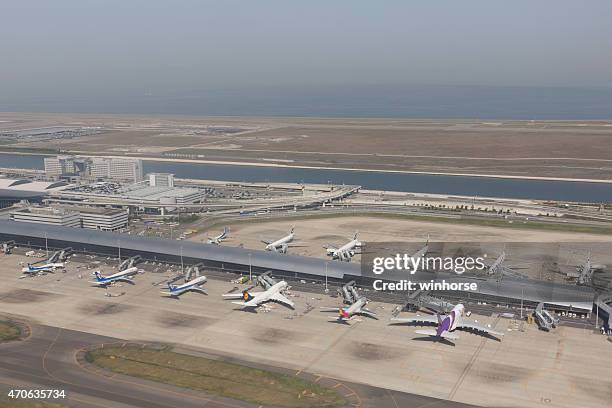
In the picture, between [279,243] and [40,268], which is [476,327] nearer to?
[279,243]

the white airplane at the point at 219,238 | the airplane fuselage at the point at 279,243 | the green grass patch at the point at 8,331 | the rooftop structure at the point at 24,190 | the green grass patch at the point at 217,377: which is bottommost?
the green grass patch at the point at 8,331

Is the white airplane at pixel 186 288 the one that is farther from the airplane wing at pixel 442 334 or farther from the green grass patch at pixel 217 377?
the airplane wing at pixel 442 334

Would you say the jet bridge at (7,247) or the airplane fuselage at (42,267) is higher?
the airplane fuselage at (42,267)

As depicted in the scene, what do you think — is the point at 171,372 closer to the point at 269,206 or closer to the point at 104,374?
the point at 104,374

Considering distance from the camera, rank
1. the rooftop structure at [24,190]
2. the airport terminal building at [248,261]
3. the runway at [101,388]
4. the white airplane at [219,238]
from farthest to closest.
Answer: the rooftop structure at [24,190]
the white airplane at [219,238]
the airport terminal building at [248,261]
the runway at [101,388]

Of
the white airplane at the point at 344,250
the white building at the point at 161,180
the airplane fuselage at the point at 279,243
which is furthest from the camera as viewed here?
the white building at the point at 161,180

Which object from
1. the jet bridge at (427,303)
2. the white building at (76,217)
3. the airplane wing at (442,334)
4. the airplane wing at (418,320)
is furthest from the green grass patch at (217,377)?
the white building at (76,217)

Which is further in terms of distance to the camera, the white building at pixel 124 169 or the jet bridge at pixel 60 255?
the white building at pixel 124 169

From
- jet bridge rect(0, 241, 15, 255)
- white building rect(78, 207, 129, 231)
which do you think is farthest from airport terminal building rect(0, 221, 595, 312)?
white building rect(78, 207, 129, 231)
